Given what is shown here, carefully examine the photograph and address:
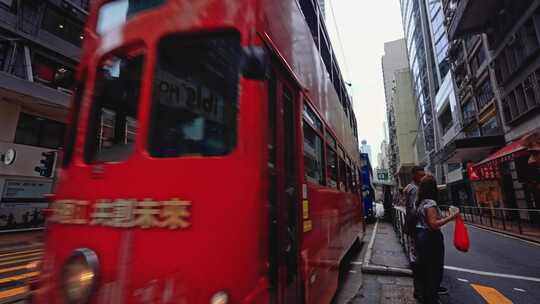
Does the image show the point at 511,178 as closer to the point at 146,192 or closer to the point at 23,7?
the point at 146,192

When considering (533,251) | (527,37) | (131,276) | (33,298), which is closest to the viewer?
(131,276)

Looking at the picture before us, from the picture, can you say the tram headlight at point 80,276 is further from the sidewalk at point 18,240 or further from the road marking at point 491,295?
the sidewalk at point 18,240

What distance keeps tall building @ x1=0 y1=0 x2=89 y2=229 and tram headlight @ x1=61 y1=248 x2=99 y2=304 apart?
503 inches

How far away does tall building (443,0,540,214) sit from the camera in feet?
48.0

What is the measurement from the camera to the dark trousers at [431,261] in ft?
12.2

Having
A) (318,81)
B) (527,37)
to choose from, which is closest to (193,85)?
(318,81)

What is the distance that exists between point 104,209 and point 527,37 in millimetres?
20048

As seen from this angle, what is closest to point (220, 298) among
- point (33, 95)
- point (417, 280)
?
point (417, 280)

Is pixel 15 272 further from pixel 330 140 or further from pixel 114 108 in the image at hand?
pixel 330 140

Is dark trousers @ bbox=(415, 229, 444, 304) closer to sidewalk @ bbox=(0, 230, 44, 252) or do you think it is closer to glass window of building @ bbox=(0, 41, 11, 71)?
sidewalk @ bbox=(0, 230, 44, 252)

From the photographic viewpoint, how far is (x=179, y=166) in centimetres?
179

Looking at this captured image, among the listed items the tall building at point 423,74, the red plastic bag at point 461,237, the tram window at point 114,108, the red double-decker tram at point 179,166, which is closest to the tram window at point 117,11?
the red double-decker tram at point 179,166

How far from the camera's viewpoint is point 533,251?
8.49 metres

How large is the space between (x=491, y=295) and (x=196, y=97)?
562 cm
